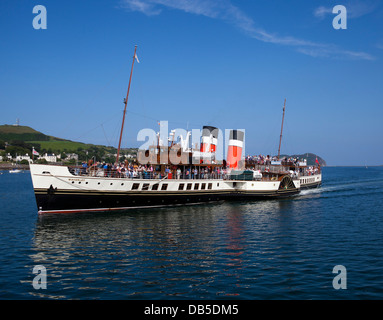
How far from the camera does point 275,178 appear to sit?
49.2 metres

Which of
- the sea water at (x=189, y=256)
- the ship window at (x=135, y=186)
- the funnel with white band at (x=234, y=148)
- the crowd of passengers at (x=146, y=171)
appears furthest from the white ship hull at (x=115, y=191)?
the funnel with white band at (x=234, y=148)

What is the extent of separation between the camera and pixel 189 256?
57.8ft

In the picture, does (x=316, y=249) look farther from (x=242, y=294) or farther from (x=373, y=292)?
(x=242, y=294)

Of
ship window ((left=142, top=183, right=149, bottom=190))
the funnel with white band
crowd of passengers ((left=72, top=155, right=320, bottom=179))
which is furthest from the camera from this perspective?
the funnel with white band

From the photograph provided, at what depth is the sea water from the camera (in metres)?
13.0

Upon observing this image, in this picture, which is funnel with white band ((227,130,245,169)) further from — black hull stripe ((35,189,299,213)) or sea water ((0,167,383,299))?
sea water ((0,167,383,299))

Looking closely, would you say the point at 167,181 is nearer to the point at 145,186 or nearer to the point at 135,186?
the point at 145,186

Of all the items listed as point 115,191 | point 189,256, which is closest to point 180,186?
point 115,191

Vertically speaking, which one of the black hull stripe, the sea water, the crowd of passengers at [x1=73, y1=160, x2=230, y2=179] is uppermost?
the crowd of passengers at [x1=73, y1=160, x2=230, y2=179]

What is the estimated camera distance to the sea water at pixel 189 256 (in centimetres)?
1305

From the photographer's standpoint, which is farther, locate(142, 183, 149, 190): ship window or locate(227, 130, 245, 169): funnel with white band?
locate(227, 130, 245, 169): funnel with white band

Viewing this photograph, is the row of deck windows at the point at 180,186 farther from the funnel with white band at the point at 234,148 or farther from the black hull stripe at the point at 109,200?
the funnel with white band at the point at 234,148

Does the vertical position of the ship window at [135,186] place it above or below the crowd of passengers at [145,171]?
below

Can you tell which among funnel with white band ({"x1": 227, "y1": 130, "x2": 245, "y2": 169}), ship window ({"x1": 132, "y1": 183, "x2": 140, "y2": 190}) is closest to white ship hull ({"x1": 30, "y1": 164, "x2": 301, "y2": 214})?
ship window ({"x1": 132, "y1": 183, "x2": 140, "y2": 190})
